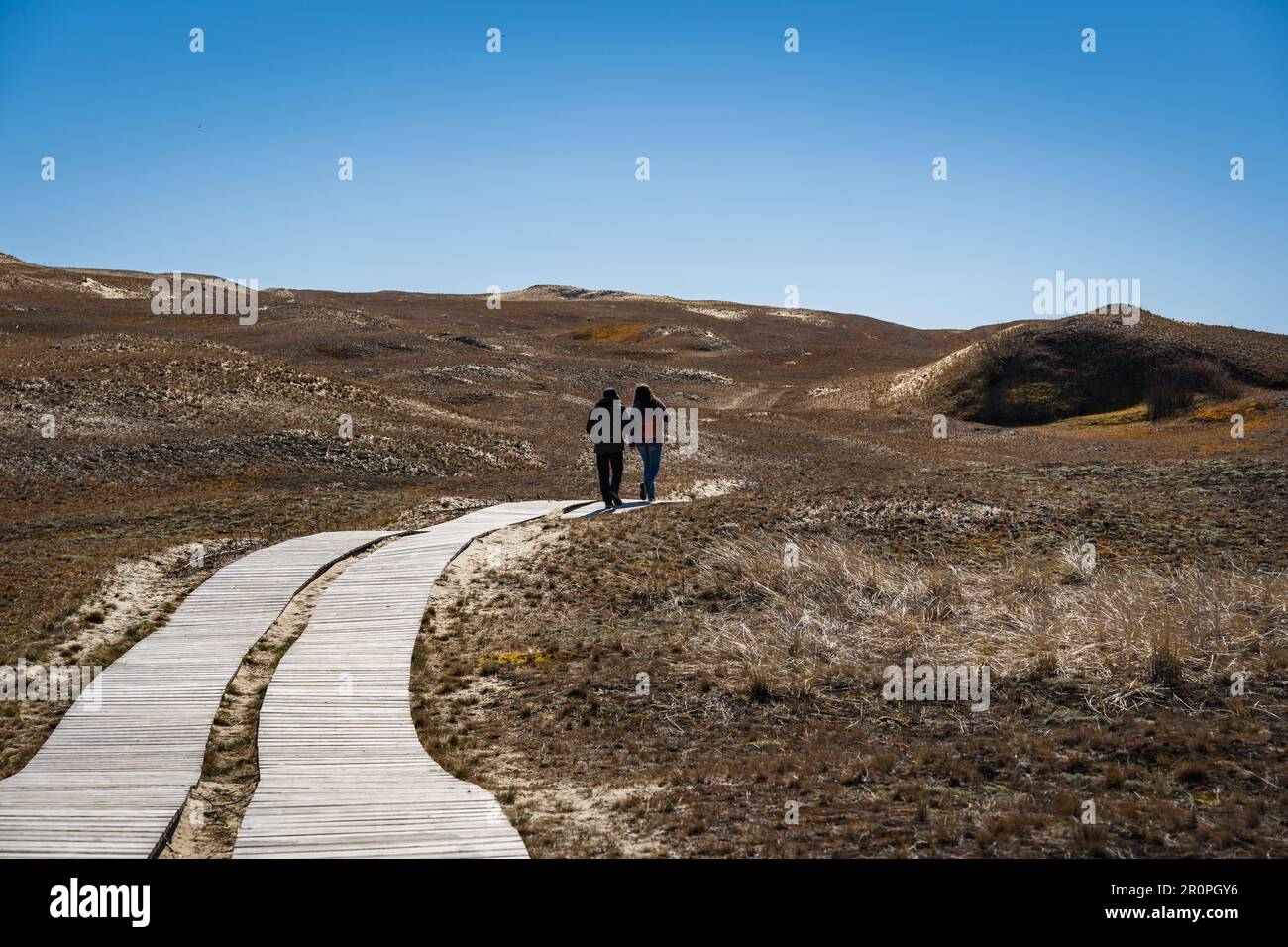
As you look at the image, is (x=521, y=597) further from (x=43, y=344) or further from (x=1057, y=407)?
(x=1057, y=407)

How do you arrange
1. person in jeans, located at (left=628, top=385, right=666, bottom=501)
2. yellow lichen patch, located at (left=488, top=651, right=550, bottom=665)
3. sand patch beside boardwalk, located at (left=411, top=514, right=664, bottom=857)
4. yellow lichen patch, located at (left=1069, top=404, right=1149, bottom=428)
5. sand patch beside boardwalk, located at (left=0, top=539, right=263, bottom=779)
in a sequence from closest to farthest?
Result: sand patch beside boardwalk, located at (left=411, top=514, right=664, bottom=857) → sand patch beside boardwalk, located at (left=0, top=539, right=263, bottom=779) → yellow lichen patch, located at (left=488, top=651, right=550, bottom=665) → person in jeans, located at (left=628, top=385, right=666, bottom=501) → yellow lichen patch, located at (left=1069, top=404, right=1149, bottom=428)

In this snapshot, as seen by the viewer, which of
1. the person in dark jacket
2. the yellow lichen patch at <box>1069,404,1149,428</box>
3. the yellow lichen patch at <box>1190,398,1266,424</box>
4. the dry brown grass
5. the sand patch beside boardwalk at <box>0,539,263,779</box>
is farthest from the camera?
the yellow lichen patch at <box>1069,404,1149,428</box>

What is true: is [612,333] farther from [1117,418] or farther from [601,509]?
[601,509]

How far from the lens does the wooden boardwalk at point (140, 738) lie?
21.4ft

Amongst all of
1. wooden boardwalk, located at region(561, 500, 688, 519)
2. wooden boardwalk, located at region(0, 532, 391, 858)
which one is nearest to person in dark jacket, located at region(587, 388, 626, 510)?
wooden boardwalk, located at region(561, 500, 688, 519)

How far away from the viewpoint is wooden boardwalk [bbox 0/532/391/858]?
257 inches

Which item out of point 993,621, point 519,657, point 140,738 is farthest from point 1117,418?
point 140,738

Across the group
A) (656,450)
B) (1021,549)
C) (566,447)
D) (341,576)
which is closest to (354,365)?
(566,447)

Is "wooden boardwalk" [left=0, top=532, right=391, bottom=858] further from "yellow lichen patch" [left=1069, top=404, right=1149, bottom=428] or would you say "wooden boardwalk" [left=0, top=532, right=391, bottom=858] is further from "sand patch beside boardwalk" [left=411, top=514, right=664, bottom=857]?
"yellow lichen patch" [left=1069, top=404, right=1149, bottom=428]

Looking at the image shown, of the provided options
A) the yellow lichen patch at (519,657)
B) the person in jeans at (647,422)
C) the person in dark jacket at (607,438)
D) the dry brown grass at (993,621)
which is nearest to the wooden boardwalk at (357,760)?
the yellow lichen patch at (519,657)

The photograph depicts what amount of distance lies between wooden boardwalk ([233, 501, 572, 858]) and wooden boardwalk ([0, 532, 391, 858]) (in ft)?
2.04

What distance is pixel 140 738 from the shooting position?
8.58m

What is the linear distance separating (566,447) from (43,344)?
70.4 ft

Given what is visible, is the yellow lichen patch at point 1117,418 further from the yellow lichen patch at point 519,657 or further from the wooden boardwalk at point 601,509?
the yellow lichen patch at point 519,657
